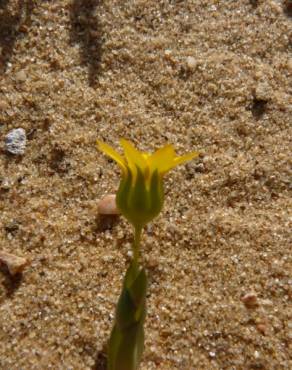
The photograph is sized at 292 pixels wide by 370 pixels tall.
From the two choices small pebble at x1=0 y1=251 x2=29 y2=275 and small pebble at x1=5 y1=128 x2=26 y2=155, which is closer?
small pebble at x1=0 y1=251 x2=29 y2=275

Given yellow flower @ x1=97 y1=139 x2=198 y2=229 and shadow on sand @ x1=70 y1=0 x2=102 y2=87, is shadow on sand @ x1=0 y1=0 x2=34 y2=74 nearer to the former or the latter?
shadow on sand @ x1=70 y1=0 x2=102 y2=87

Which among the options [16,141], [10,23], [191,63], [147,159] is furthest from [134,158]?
[10,23]

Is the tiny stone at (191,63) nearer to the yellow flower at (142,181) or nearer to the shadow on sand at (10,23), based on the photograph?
the shadow on sand at (10,23)

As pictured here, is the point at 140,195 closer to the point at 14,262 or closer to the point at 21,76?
the point at 14,262

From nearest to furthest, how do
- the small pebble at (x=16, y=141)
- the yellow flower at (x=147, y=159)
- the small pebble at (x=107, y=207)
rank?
1. the yellow flower at (x=147, y=159)
2. the small pebble at (x=107, y=207)
3. the small pebble at (x=16, y=141)

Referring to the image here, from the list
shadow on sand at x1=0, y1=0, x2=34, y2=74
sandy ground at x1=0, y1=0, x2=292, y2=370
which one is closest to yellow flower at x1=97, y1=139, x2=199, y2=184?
sandy ground at x1=0, y1=0, x2=292, y2=370

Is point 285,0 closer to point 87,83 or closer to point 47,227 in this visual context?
point 87,83

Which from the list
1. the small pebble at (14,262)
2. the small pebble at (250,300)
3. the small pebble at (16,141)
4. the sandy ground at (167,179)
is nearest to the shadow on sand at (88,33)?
the sandy ground at (167,179)
